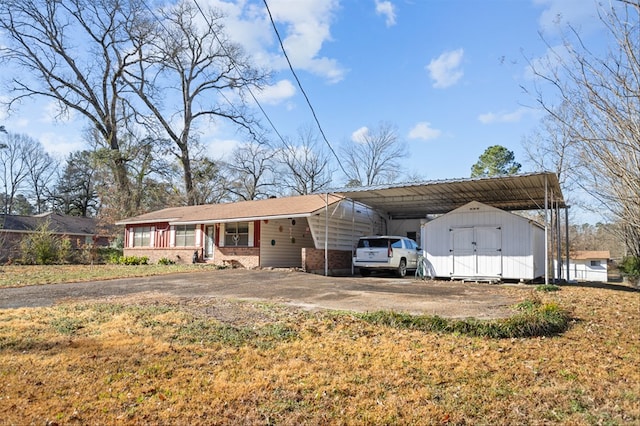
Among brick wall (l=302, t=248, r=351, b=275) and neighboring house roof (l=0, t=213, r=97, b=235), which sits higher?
neighboring house roof (l=0, t=213, r=97, b=235)

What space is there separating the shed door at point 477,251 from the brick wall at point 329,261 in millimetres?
5736

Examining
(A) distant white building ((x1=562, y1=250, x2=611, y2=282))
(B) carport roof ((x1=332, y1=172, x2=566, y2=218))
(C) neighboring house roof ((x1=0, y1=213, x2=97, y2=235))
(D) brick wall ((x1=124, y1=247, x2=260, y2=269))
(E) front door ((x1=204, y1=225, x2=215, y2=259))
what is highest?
(B) carport roof ((x1=332, y1=172, x2=566, y2=218))

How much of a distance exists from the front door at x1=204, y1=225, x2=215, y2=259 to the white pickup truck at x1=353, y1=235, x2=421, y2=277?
850cm

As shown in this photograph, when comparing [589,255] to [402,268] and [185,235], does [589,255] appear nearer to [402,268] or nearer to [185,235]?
[402,268]

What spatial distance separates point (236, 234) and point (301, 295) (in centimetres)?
1092

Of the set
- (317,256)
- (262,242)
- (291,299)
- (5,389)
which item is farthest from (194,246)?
(5,389)

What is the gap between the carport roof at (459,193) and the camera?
13.3m

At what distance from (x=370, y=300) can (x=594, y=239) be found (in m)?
52.6

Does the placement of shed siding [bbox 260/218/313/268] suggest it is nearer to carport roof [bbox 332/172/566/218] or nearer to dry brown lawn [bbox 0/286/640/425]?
carport roof [bbox 332/172/566/218]

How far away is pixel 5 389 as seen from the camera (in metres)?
3.78

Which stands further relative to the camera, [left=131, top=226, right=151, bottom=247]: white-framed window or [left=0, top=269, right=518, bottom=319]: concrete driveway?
[left=131, top=226, right=151, bottom=247]: white-framed window

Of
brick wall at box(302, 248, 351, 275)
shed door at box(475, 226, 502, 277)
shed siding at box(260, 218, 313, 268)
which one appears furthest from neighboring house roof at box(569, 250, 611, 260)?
shed door at box(475, 226, 502, 277)

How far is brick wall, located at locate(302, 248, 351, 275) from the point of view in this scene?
17734 millimetres

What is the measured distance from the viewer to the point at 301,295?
10.0 meters
